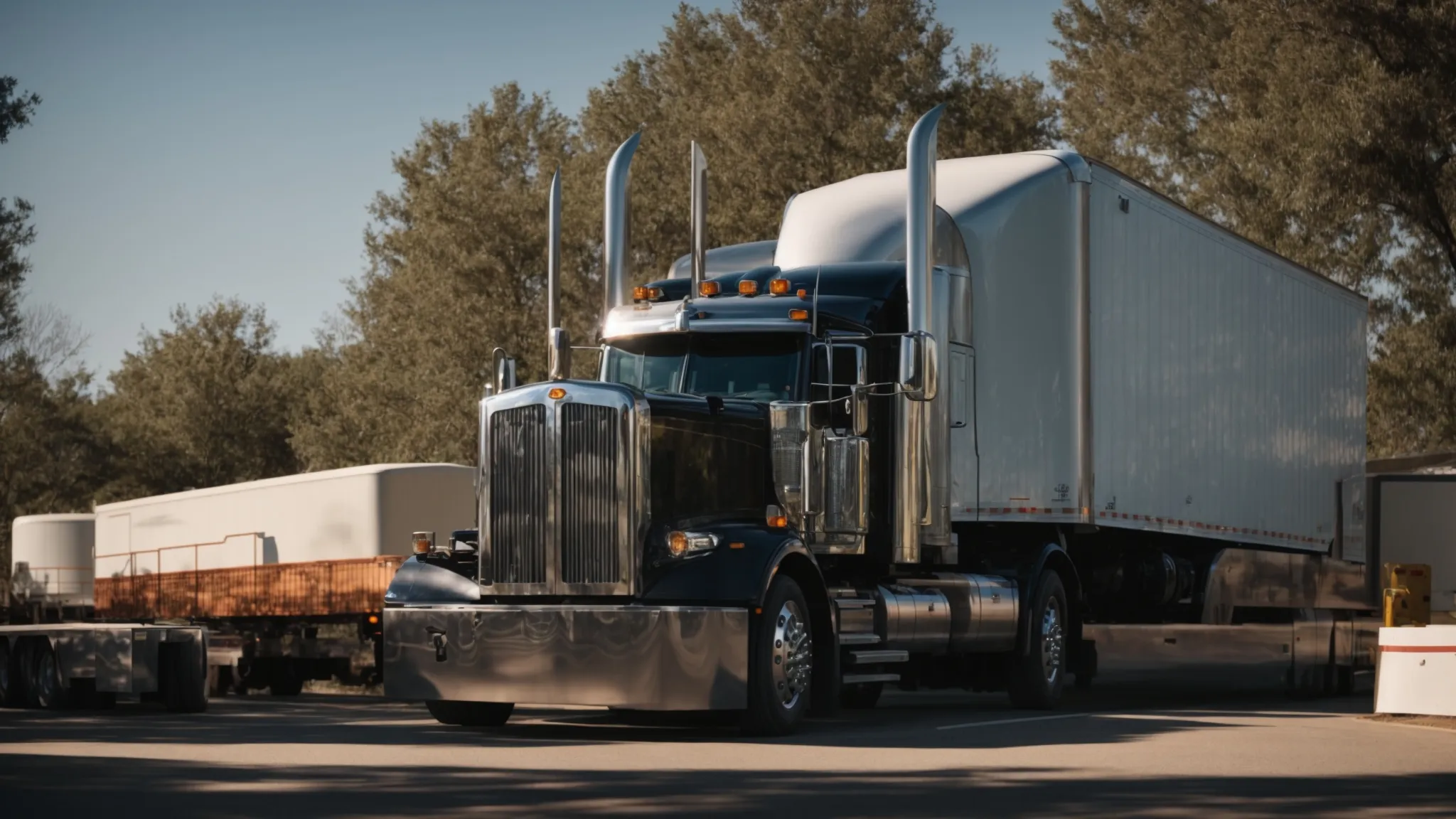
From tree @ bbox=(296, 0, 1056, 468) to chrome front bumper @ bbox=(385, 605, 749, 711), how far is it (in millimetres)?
26325

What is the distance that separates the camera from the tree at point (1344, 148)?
126ft

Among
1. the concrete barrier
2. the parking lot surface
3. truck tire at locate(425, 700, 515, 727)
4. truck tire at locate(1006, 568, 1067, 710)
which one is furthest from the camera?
truck tire at locate(1006, 568, 1067, 710)

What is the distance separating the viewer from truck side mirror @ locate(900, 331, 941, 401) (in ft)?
50.4

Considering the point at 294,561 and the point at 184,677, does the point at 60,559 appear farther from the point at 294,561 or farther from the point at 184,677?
the point at 184,677

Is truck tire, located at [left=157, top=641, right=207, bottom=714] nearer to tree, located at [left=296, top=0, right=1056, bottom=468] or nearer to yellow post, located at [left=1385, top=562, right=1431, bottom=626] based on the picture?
yellow post, located at [left=1385, top=562, right=1431, bottom=626]

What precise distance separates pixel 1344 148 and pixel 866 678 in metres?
26.2

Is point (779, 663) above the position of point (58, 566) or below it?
above

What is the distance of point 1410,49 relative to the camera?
38.5 m

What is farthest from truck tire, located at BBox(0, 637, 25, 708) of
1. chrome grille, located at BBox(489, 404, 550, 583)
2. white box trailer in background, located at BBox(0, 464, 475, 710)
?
chrome grille, located at BBox(489, 404, 550, 583)

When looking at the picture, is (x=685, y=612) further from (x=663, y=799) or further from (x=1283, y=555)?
(x=1283, y=555)

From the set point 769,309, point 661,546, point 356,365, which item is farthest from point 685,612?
point 356,365

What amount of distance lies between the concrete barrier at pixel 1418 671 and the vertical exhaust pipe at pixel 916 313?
444cm

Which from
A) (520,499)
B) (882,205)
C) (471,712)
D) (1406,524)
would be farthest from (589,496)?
(1406,524)

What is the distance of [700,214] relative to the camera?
18.4 meters
